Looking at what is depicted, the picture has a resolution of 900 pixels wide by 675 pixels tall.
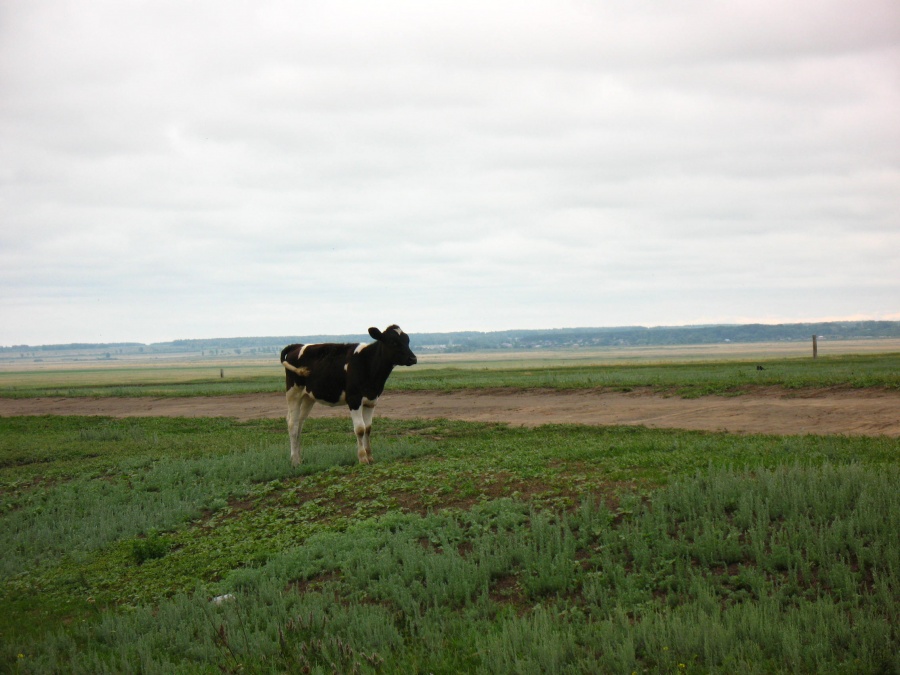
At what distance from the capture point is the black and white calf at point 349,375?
18344 mm

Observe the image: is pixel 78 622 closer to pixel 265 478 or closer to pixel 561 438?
pixel 265 478

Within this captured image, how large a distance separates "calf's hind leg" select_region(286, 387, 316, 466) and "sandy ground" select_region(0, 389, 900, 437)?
805 centimetres

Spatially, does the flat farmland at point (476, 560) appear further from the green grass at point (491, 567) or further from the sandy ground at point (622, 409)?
the sandy ground at point (622, 409)

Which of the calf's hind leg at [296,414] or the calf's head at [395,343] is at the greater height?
the calf's head at [395,343]

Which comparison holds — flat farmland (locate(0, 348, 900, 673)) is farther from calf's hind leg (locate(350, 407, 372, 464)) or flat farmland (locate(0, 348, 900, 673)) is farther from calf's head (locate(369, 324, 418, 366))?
calf's head (locate(369, 324, 418, 366))

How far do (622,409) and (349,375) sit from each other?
12.0 metres

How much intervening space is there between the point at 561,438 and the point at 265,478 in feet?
24.0

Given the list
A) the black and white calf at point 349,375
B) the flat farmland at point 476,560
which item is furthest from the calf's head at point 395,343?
the flat farmland at point 476,560

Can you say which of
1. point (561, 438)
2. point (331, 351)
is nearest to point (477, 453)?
point (561, 438)

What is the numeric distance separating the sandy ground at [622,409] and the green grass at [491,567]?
17.4 feet

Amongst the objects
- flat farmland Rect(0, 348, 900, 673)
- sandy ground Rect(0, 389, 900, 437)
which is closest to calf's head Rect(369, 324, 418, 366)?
flat farmland Rect(0, 348, 900, 673)

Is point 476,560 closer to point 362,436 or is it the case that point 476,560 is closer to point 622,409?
point 362,436

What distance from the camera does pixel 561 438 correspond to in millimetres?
19953

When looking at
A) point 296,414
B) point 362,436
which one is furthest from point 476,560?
point 296,414
